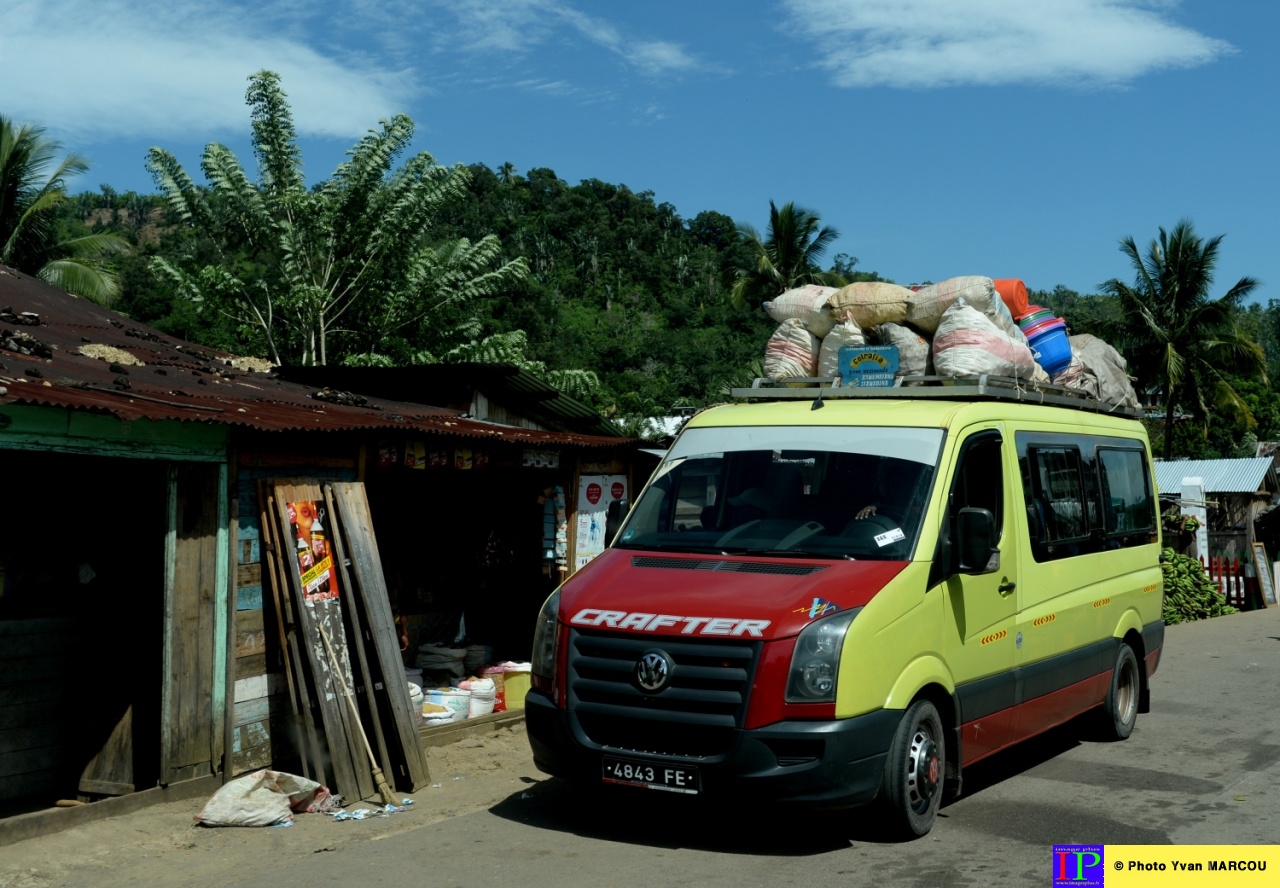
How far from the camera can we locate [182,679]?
7309 mm

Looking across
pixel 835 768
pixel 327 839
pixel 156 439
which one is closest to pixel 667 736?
pixel 835 768

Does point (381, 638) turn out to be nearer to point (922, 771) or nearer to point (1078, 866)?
point (922, 771)

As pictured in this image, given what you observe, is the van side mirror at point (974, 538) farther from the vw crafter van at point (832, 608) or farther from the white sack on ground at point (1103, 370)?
the white sack on ground at point (1103, 370)

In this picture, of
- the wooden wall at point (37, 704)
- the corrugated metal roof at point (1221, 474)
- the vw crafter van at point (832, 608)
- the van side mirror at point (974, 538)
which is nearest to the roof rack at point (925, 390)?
the vw crafter van at point (832, 608)

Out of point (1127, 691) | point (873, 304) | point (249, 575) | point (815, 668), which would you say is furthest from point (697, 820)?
point (1127, 691)

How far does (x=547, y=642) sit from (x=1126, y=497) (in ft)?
17.9

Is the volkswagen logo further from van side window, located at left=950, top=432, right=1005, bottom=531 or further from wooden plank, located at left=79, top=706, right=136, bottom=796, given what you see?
wooden plank, located at left=79, top=706, right=136, bottom=796

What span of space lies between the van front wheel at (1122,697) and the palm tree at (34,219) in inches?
852

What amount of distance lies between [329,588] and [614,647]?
2.74 metres

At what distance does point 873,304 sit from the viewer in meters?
8.47

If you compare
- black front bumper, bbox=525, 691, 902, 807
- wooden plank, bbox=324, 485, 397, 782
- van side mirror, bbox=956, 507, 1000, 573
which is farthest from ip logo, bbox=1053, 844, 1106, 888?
wooden plank, bbox=324, 485, 397, 782

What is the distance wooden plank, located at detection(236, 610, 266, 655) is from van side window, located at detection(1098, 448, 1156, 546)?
617cm

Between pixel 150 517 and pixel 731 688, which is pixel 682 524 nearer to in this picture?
pixel 731 688

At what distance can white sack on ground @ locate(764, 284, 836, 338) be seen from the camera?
8.77 m
